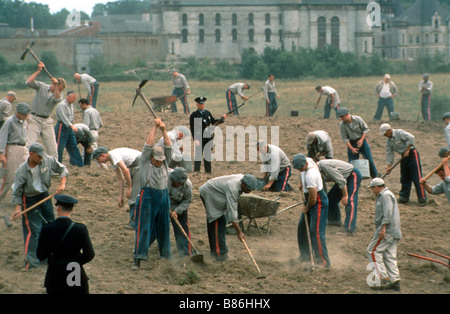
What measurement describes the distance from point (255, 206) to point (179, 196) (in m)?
1.64

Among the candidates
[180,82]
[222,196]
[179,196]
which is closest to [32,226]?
[179,196]

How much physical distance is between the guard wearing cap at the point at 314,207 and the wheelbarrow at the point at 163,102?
12.4 metres

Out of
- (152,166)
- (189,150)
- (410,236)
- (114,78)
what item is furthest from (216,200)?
(114,78)

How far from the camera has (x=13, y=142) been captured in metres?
10.9

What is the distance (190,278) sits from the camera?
8.82 metres

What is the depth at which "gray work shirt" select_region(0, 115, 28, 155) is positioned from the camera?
10.8m

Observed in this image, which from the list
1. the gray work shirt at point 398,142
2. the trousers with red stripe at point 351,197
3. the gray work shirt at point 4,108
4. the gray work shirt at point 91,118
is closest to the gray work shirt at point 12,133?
the gray work shirt at point 4,108

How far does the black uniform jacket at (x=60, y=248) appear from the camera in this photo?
22.0ft

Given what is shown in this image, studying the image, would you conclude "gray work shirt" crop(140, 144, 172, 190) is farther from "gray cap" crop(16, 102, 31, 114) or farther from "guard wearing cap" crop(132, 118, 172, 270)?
"gray cap" crop(16, 102, 31, 114)

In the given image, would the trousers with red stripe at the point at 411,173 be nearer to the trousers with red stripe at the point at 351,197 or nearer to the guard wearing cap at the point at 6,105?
the trousers with red stripe at the point at 351,197

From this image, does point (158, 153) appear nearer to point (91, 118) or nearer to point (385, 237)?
point (385, 237)

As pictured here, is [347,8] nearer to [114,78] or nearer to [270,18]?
[270,18]

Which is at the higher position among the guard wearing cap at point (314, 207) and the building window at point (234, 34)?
the building window at point (234, 34)

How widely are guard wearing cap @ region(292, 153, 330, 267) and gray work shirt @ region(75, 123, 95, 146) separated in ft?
20.6
